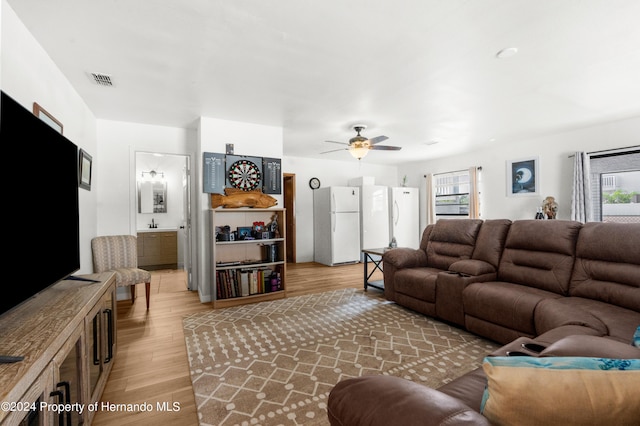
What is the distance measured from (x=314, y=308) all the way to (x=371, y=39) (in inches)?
113

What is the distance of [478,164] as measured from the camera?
6.40 meters

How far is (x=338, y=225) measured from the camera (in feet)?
21.2

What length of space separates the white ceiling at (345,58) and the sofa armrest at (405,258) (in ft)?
6.02

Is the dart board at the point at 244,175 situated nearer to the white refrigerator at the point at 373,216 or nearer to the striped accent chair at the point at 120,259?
the striped accent chair at the point at 120,259

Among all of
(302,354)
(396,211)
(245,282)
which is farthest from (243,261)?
(396,211)

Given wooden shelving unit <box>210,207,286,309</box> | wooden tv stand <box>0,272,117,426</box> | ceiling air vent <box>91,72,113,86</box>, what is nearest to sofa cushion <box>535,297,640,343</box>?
wooden tv stand <box>0,272,117,426</box>

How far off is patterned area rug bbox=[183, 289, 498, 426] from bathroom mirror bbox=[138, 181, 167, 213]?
13.9 ft

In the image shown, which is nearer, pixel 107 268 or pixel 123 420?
pixel 123 420

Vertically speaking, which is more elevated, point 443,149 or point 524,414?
point 443,149

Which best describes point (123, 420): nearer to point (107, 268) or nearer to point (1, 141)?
point (1, 141)

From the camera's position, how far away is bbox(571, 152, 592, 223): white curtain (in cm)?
462

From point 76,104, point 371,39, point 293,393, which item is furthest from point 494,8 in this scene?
point 76,104

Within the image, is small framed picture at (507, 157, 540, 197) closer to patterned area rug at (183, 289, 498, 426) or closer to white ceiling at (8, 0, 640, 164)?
white ceiling at (8, 0, 640, 164)

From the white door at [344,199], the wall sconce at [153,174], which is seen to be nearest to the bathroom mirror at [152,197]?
the wall sconce at [153,174]
